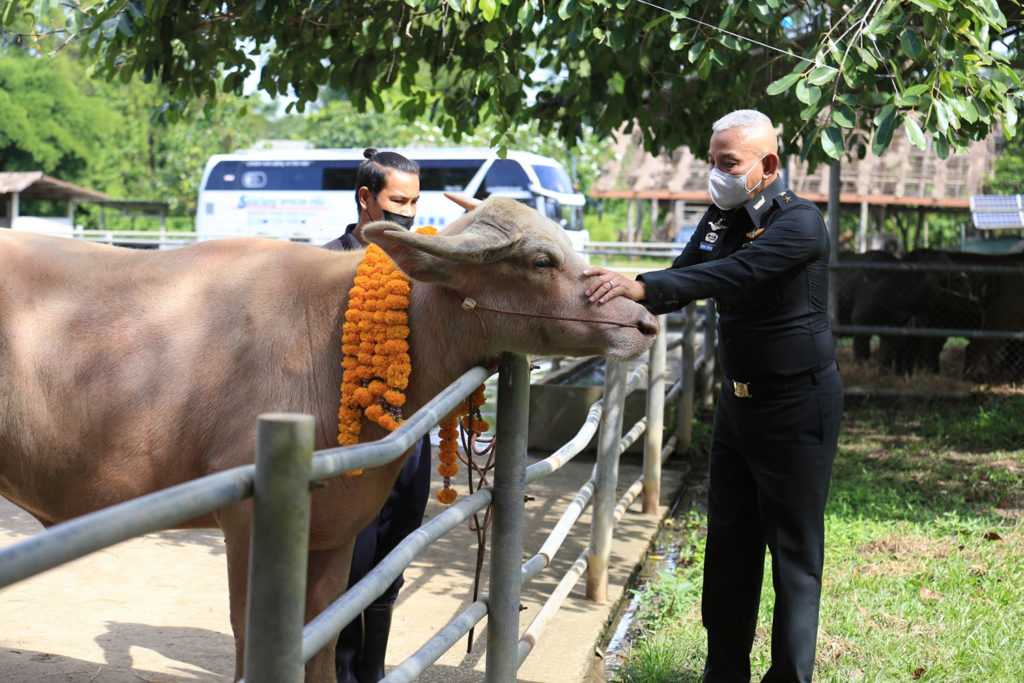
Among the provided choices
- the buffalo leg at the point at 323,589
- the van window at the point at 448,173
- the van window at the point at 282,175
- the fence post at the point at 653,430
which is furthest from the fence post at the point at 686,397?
the van window at the point at 282,175

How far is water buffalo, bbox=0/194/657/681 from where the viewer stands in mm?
2752

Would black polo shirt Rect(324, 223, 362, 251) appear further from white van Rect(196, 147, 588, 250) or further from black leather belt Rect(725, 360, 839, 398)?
white van Rect(196, 147, 588, 250)

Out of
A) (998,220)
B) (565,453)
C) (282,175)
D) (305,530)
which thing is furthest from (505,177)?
(305,530)

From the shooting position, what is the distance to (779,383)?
344cm

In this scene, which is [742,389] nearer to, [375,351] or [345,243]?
[375,351]

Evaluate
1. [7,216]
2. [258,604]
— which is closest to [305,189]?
[7,216]

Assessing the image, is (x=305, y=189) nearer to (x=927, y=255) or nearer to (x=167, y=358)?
(x=927, y=255)

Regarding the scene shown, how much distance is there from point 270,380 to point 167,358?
1.00 ft

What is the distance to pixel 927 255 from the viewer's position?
10258mm

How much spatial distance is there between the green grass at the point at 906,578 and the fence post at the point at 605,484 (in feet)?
0.99

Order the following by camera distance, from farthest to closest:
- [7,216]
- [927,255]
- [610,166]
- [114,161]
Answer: [114,161]
[610,166]
[7,216]
[927,255]

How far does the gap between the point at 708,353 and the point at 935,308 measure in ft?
8.97

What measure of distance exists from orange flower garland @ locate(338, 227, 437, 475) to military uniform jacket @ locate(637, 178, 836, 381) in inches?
33.8

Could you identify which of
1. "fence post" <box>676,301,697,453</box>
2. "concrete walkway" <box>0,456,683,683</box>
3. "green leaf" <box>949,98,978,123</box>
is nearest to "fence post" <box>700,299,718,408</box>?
"fence post" <box>676,301,697,453</box>
